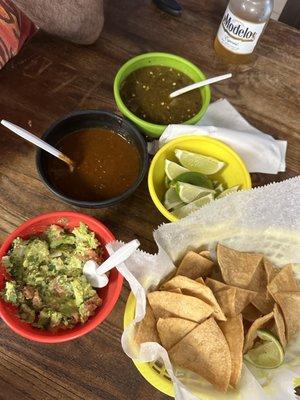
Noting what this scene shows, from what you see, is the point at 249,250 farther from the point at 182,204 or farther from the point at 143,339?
the point at 143,339

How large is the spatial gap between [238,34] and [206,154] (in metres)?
0.38

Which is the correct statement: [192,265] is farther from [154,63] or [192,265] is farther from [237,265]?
[154,63]

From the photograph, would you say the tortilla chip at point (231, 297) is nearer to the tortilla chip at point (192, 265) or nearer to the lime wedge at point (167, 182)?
the tortilla chip at point (192, 265)

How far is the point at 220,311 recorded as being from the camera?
78 cm

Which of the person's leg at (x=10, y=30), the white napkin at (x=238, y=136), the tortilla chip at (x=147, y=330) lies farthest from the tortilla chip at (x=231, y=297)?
the person's leg at (x=10, y=30)

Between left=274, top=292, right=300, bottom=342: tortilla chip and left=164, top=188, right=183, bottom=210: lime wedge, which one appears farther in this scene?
left=164, top=188, right=183, bottom=210: lime wedge

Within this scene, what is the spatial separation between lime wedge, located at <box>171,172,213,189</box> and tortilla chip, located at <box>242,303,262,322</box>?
0.28 metres

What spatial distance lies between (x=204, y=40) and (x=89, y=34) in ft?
1.19

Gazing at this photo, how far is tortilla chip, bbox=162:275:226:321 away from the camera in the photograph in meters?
0.78

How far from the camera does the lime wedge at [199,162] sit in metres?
0.99

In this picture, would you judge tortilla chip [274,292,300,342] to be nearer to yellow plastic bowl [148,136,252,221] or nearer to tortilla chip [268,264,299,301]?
tortilla chip [268,264,299,301]

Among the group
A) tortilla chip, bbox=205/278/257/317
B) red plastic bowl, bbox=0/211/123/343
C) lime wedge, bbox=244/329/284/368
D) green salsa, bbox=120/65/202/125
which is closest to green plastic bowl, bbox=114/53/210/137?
green salsa, bbox=120/65/202/125

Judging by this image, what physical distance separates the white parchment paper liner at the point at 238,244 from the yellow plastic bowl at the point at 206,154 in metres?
0.13

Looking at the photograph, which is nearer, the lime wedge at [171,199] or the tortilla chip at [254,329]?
the tortilla chip at [254,329]
